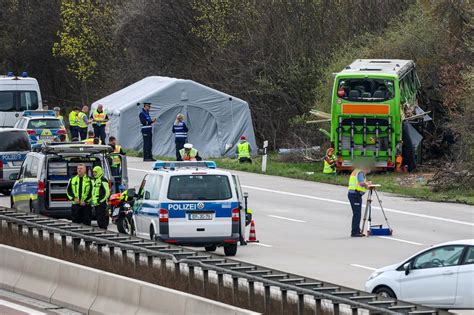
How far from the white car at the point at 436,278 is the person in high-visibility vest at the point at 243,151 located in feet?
83.3

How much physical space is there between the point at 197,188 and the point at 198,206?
1.21 ft

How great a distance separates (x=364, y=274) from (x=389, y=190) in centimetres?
1518

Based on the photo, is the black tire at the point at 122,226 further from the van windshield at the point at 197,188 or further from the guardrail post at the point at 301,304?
the guardrail post at the point at 301,304

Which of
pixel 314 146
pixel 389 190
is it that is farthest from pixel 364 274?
pixel 314 146

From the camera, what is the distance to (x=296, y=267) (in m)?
23.2

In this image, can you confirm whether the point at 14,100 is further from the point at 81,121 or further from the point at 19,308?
the point at 19,308

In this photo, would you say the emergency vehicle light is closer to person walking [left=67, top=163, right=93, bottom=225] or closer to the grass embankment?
the grass embankment

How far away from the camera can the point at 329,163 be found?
1626 inches

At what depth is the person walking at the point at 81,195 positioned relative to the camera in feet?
81.6

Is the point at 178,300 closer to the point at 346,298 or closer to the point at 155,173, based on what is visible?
the point at 346,298

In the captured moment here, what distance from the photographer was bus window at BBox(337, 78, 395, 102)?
40.4 metres

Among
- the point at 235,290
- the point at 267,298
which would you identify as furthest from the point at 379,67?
the point at 267,298

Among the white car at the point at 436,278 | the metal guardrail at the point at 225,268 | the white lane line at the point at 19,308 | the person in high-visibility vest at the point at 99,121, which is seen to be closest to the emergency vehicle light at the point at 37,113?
the person in high-visibility vest at the point at 99,121

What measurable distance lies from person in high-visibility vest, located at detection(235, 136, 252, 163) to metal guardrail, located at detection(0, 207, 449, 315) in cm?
2071
